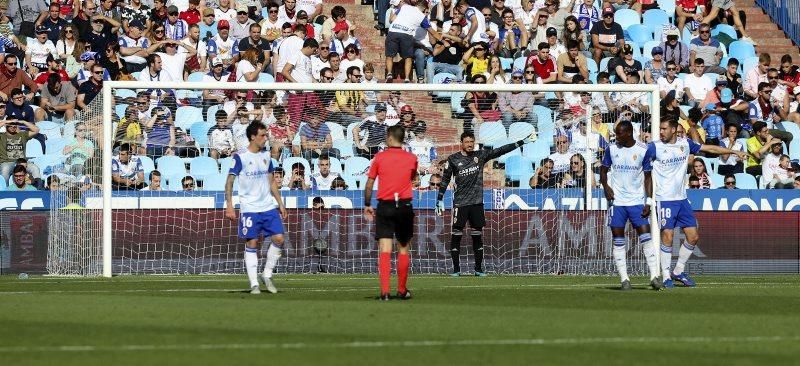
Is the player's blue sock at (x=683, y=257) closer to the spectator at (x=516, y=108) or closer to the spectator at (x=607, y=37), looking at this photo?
the spectator at (x=516, y=108)

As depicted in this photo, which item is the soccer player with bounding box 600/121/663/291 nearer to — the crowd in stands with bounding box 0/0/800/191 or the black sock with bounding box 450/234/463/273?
the black sock with bounding box 450/234/463/273

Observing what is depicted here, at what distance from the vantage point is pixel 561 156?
24.6 meters

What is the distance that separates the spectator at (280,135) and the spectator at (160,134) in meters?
1.65

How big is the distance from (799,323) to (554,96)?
14.0 meters

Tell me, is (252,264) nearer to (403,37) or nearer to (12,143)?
(12,143)

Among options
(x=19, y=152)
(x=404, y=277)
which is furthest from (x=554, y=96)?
(x=404, y=277)

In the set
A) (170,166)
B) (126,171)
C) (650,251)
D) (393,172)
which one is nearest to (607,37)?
(170,166)

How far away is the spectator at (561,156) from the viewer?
24.5 m

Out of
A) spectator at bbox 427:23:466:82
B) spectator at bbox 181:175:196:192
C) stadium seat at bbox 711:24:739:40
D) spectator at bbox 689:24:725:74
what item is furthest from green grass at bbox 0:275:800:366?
stadium seat at bbox 711:24:739:40

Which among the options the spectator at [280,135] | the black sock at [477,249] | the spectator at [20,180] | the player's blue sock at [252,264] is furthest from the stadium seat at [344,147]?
the player's blue sock at [252,264]

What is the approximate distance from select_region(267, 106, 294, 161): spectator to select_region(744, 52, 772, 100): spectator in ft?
34.9

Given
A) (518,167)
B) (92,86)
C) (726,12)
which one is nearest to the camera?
(518,167)

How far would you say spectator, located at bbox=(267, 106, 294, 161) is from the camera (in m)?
24.2

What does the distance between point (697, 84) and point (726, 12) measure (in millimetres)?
4088
